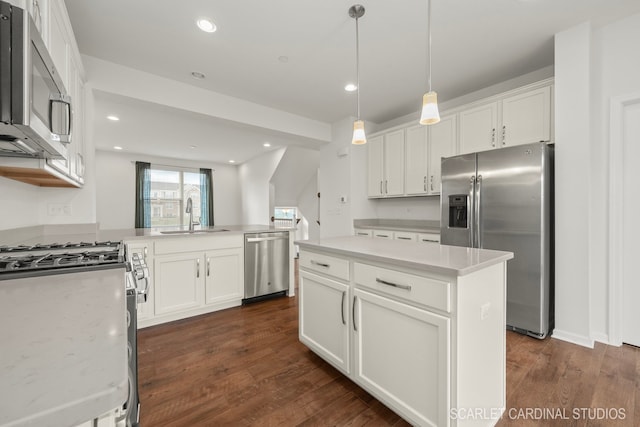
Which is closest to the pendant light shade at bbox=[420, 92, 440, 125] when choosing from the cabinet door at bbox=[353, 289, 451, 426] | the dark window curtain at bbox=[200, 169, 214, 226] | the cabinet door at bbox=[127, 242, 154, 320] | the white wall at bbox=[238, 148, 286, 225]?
the cabinet door at bbox=[353, 289, 451, 426]

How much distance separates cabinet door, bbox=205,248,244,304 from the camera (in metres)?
2.95

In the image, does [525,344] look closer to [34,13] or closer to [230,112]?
[34,13]

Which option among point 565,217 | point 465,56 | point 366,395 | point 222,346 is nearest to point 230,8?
point 465,56

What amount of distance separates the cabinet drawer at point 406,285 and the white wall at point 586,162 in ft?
6.22

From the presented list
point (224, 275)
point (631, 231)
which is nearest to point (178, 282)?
point (224, 275)

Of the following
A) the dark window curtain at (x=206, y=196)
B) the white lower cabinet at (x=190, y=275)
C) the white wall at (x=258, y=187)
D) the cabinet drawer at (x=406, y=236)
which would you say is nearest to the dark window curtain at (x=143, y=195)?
the dark window curtain at (x=206, y=196)

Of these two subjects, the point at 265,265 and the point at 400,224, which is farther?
the point at 400,224

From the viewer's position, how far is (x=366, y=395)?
1626 mm

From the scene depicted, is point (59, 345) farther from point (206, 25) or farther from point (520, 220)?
point (520, 220)

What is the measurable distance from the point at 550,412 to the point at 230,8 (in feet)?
10.7

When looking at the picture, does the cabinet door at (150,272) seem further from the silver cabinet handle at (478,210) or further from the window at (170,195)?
the window at (170,195)

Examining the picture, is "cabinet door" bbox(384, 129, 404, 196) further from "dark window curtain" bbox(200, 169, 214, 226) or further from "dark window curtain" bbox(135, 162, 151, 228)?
"dark window curtain" bbox(135, 162, 151, 228)

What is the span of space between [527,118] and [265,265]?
3.20 metres

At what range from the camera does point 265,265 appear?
3.35 metres
